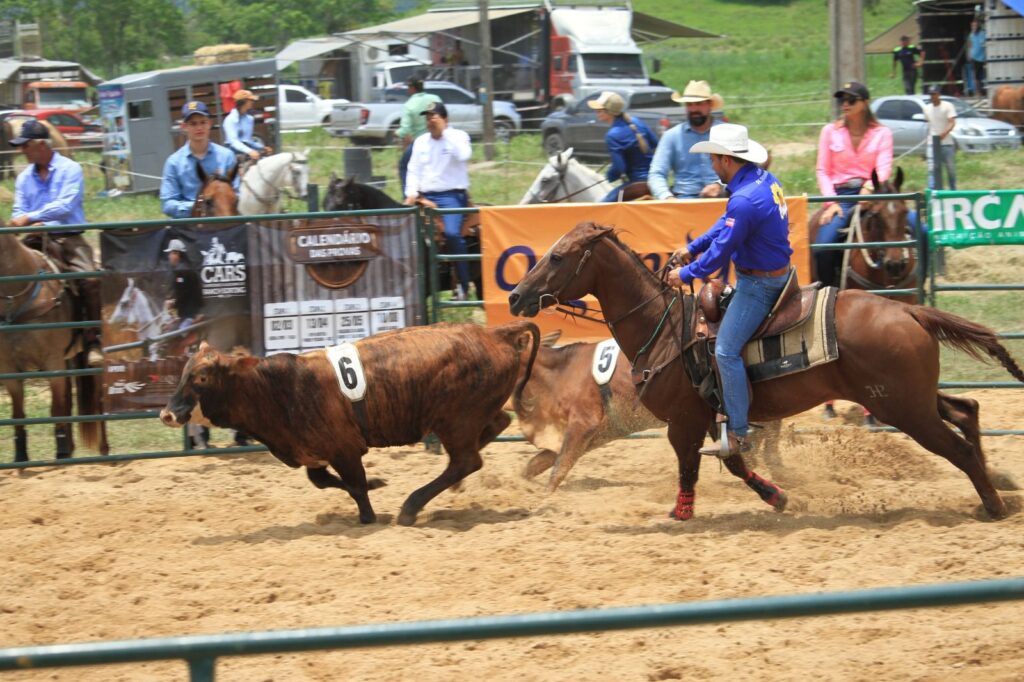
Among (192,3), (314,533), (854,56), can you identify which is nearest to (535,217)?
(314,533)

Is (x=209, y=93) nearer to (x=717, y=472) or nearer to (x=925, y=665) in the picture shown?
(x=717, y=472)

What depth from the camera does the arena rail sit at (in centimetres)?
251

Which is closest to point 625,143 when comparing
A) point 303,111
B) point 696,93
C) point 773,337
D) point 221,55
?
point 696,93

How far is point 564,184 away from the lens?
40.3 feet

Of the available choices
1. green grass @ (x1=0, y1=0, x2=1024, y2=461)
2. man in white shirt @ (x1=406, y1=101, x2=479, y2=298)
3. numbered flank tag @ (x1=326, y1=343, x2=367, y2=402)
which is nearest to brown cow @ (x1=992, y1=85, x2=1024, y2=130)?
green grass @ (x1=0, y1=0, x2=1024, y2=461)

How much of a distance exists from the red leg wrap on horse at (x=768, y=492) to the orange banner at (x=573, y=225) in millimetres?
2087

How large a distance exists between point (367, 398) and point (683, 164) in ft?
13.0

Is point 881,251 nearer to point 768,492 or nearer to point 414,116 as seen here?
point 768,492

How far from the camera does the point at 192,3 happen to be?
198ft

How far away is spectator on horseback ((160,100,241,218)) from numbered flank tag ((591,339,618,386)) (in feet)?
12.2

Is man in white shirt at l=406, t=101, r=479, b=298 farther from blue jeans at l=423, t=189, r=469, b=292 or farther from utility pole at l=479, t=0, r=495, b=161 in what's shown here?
utility pole at l=479, t=0, r=495, b=161

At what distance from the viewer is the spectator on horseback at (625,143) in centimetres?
1100

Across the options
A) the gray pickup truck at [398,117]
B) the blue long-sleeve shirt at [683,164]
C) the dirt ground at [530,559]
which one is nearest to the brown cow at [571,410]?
the dirt ground at [530,559]

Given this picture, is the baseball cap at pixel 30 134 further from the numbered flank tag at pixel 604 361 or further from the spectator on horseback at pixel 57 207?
the numbered flank tag at pixel 604 361
